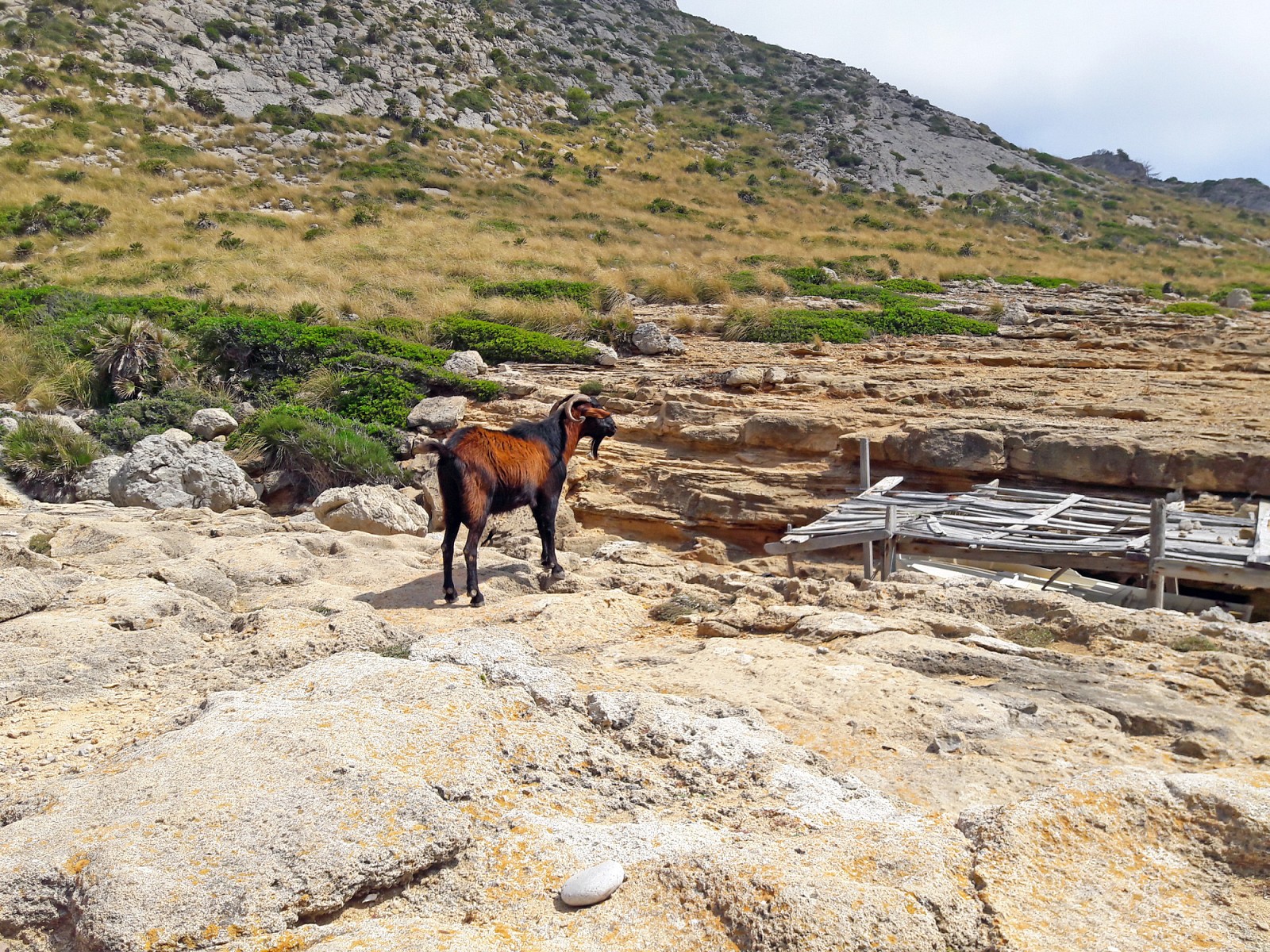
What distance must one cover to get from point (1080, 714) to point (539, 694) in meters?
2.34

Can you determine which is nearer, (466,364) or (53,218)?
(466,364)

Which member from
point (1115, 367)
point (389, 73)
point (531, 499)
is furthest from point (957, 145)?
point (531, 499)

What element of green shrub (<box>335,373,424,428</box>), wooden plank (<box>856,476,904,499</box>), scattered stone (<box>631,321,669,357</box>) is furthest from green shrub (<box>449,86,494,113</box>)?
wooden plank (<box>856,476,904,499</box>)

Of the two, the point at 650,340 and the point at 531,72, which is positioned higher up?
the point at 531,72

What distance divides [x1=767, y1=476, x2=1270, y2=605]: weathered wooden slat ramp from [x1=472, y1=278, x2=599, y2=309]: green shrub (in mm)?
10118

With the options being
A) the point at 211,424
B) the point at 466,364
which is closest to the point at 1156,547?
the point at 466,364

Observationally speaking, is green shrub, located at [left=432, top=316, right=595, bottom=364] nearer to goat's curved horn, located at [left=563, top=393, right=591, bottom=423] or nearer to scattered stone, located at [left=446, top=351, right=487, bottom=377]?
scattered stone, located at [left=446, top=351, right=487, bottom=377]

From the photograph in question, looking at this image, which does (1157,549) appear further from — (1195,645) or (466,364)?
(466,364)

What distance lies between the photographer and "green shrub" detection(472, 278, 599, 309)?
18016 millimetres

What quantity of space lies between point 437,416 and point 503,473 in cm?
686

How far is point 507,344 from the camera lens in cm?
1518

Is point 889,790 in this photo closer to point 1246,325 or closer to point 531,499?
point 531,499

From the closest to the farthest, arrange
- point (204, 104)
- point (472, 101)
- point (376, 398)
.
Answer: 1. point (376, 398)
2. point (204, 104)
3. point (472, 101)

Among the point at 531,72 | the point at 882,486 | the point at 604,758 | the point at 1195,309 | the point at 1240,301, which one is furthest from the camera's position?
the point at 531,72
